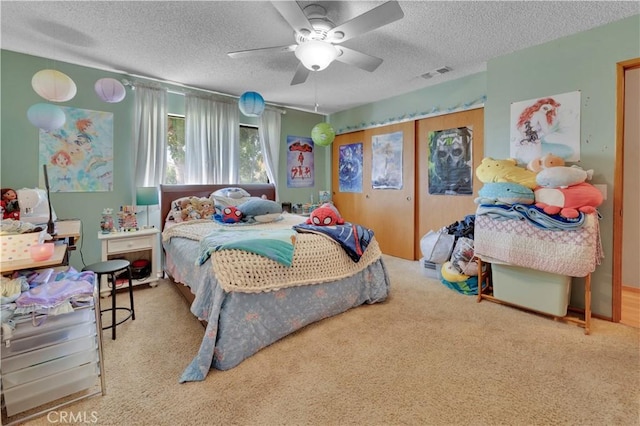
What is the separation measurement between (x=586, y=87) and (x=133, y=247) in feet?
15.1

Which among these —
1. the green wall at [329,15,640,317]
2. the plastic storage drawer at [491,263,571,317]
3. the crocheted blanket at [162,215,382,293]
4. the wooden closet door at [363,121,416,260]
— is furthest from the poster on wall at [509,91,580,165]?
the crocheted blanket at [162,215,382,293]

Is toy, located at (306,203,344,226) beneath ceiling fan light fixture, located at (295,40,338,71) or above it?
beneath

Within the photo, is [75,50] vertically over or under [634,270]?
over

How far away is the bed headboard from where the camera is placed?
11.9 ft

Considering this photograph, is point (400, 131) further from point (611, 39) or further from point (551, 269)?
point (551, 269)

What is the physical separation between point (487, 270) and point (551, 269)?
72 centimetres

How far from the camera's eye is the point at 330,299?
2.46 meters

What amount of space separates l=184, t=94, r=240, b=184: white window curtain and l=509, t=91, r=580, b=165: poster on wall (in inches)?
137

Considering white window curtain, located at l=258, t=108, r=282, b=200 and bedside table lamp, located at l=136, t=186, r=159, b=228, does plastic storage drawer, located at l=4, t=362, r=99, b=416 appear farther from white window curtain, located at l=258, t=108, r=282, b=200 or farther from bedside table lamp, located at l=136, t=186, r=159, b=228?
white window curtain, located at l=258, t=108, r=282, b=200

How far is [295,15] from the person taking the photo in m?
1.92

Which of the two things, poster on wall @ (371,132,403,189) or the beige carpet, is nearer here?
the beige carpet

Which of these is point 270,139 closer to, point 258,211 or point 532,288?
point 258,211

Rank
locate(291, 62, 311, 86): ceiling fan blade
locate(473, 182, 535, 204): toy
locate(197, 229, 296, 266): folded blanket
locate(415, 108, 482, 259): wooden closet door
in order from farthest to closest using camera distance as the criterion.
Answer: locate(415, 108, 482, 259): wooden closet door → locate(291, 62, 311, 86): ceiling fan blade → locate(473, 182, 535, 204): toy → locate(197, 229, 296, 266): folded blanket

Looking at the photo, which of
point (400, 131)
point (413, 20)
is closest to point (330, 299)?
point (413, 20)
